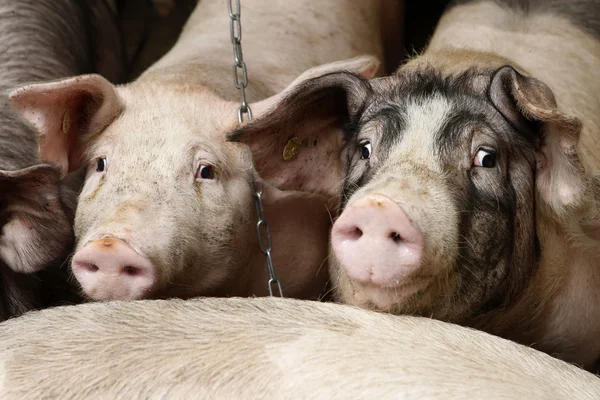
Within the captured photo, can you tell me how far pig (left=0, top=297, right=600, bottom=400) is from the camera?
166cm

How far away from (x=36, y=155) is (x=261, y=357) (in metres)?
1.72

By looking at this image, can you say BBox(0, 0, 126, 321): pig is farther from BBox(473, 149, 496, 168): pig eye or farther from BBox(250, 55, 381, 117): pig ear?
BBox(473, 149, 496, 168): pig eye

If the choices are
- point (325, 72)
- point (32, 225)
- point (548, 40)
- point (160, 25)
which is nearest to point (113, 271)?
point (32, 225)

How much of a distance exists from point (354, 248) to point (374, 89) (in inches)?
27.9

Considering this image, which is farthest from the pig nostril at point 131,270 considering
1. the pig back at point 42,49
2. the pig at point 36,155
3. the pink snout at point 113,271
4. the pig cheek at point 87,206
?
the pig back at point 42,49

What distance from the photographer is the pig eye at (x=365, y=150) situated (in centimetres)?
244

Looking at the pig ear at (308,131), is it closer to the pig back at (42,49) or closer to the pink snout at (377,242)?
the pink snout at (377,242)

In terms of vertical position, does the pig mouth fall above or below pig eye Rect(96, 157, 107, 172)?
below

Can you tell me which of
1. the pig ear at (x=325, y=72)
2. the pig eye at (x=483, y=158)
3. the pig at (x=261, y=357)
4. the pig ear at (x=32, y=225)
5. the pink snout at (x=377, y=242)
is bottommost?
the pig ear at (x=32, y=225)

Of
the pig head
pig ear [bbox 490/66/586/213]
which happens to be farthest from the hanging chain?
pig ear [bbox 490/66/586/213]

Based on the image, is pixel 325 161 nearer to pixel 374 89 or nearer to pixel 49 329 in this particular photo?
pixel 374 89

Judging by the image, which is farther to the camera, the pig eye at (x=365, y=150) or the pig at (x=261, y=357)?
the pig eye at (x=365, y=150)

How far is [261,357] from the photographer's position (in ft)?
5.64

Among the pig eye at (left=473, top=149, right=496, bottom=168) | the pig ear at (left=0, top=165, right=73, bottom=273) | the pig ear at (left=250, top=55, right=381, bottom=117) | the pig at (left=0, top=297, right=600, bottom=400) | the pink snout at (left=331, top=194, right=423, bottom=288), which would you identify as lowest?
the pig ear at (left=0, top=165, right=73, bottom=273)
